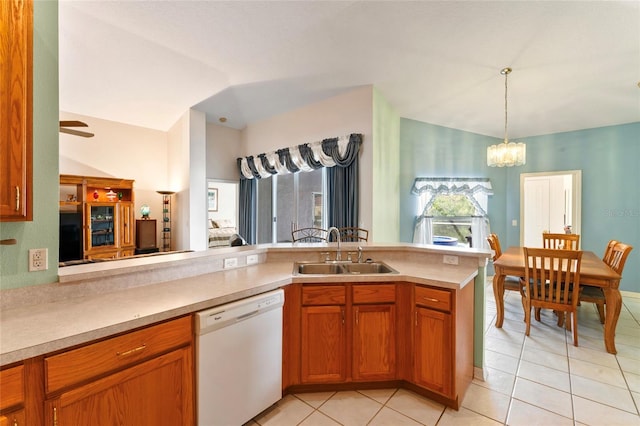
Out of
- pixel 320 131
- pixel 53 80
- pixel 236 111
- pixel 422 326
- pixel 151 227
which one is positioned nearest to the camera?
pixel 53 80

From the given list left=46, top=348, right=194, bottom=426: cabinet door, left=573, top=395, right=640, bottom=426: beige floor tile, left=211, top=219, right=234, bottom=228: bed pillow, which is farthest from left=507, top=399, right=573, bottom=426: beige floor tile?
left=211, top=219, right=234, bottom=228: bed pillow

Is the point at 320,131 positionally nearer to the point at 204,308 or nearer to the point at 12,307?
the point at 204,308

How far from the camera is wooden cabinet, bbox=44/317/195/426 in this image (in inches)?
39.7

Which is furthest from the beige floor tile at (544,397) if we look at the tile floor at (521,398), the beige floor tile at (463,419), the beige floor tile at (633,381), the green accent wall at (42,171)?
the green accent wall at (42,171)

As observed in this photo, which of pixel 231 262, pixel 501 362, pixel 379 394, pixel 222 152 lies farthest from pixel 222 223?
pixel 501 362

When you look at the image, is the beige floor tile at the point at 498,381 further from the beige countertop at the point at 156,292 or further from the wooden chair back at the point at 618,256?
the wooden chair back at the point at 618,256

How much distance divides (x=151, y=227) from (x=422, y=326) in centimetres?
554

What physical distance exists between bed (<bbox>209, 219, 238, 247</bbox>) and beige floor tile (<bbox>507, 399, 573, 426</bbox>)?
6.06 meters

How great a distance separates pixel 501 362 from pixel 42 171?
11.6ft

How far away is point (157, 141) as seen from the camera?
19.3 ft

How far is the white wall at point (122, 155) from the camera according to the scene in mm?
4949

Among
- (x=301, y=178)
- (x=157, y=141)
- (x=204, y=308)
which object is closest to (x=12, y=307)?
(x=204, y=308)

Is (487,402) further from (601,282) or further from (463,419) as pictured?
(601,282)

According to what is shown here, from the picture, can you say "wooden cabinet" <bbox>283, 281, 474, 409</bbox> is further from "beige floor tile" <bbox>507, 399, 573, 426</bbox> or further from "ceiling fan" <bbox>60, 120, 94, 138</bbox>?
"ceiling fan" <bbox>60, 120, 94, 138</bbox>
